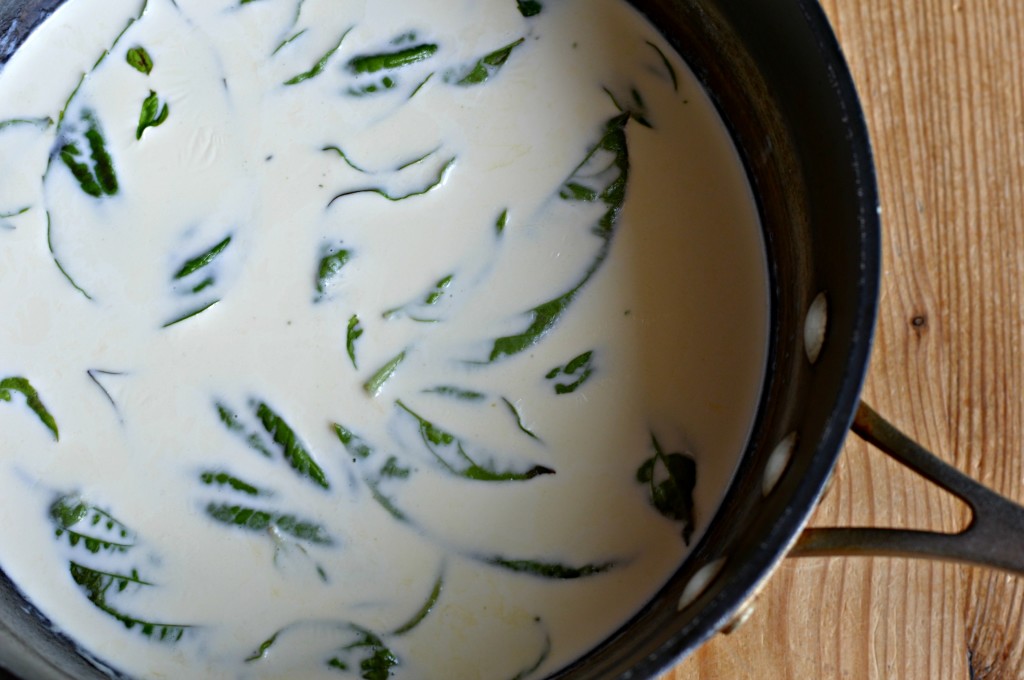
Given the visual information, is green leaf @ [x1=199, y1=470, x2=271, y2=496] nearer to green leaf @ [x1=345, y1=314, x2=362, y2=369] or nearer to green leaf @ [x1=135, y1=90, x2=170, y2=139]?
green leaf @ [x1=345, y1=314, x2=362, y2=369]

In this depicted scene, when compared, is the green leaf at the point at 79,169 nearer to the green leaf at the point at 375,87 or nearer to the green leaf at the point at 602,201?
the green leaf at the point at 375,87

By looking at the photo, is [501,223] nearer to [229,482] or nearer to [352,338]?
[352,338]

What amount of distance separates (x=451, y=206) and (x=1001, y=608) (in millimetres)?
754

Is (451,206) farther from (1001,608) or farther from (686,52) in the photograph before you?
(1001,608)

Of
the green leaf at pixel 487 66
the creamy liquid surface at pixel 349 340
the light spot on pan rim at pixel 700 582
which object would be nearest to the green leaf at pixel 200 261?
the creamy liquid surface at pixel 349 340

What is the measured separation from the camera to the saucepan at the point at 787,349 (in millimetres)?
819

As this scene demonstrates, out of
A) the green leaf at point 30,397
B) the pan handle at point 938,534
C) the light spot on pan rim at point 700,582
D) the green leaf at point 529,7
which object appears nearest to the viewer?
the pan handle at point 938,534

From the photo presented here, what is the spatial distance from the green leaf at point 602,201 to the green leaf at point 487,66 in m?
0.14

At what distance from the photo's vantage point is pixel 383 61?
1138 millimetres

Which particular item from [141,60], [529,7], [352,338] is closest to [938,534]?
[352,338]

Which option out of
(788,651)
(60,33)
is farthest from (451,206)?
(788,651)

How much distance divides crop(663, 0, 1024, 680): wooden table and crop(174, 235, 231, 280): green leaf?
0.67 metres

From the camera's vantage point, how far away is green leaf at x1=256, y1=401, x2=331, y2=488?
106 centimetres

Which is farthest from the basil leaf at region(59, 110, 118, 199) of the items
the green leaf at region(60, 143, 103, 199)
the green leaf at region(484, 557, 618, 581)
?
the green leaf at region(484, 557, 618, 581)
